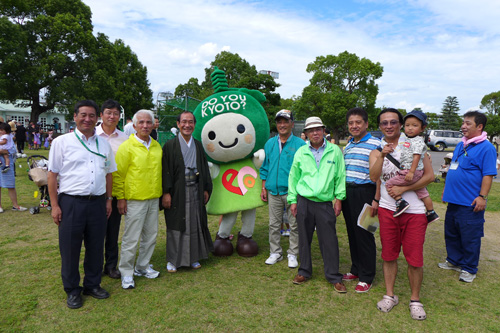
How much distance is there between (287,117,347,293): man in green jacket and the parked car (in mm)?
26893

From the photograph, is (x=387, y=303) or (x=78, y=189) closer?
(x=78, y=189)

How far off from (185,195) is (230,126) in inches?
42.4

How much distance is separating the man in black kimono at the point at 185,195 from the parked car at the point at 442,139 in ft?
89.7

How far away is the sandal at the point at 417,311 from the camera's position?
9.69ft

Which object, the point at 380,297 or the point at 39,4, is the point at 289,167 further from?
the point at 39,4

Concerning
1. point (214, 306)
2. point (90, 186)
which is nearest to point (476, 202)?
point (214, 306)

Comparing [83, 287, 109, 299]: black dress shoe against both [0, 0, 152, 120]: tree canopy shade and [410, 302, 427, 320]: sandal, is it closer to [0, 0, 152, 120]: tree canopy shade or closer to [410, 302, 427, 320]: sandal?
[410, 302, 427, 320]: sandal

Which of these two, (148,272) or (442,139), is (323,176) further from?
(442,139)

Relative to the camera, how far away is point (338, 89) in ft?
109

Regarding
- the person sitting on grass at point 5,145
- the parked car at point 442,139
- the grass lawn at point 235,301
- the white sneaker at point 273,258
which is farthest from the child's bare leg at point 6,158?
the parked car at point 442,139

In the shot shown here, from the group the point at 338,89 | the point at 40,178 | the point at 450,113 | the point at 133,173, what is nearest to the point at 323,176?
the point at 133,173

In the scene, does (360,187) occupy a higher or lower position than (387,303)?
higher

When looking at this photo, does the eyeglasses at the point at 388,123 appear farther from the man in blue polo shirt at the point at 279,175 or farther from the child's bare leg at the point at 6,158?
the child's bare leg at the point at 6,158

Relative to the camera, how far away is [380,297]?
3.36 metres
